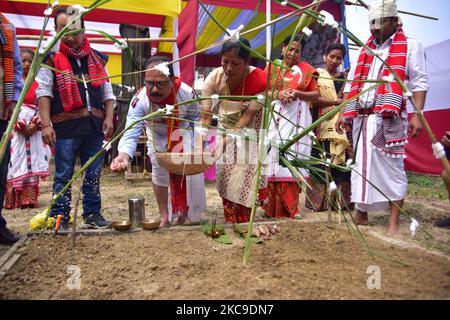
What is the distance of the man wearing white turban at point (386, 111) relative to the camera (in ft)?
7.13

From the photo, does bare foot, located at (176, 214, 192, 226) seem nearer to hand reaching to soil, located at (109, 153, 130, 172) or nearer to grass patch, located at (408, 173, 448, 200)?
hand reaching to soil, located at (109, 153, 130, 172)

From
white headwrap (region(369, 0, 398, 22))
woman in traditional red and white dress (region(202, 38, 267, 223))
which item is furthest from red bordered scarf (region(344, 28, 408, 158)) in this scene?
woman in traditional red and white dress (region(202, 38, 267, 223))

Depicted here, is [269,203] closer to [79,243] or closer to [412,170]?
[79,243]

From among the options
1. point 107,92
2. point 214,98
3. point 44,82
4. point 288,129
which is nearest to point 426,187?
point 288,129

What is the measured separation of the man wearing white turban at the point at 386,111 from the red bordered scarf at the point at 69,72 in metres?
1.72

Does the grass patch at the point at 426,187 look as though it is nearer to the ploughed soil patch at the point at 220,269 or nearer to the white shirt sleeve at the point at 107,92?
the ploughed soil patch at the point at 220,269

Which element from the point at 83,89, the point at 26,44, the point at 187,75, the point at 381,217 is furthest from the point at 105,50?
the point at 381,217

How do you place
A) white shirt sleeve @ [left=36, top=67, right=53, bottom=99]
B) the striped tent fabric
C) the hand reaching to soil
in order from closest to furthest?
1. the hand reaching to soil
2. white shirt sleeve @ [left=36, top=67, right=53, bottom=99]
3. the striped tent fabric

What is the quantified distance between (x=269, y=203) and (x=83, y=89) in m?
1.67

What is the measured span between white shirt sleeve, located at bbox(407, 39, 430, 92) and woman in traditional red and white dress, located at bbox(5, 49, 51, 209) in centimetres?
312

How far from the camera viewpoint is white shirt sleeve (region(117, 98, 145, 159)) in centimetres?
216

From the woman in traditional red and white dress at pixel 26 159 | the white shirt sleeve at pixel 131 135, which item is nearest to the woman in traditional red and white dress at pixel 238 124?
the white shirt sleeve at pixel 131 135

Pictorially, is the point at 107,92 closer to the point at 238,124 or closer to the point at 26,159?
the point at 238,124

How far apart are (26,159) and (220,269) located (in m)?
2.73
